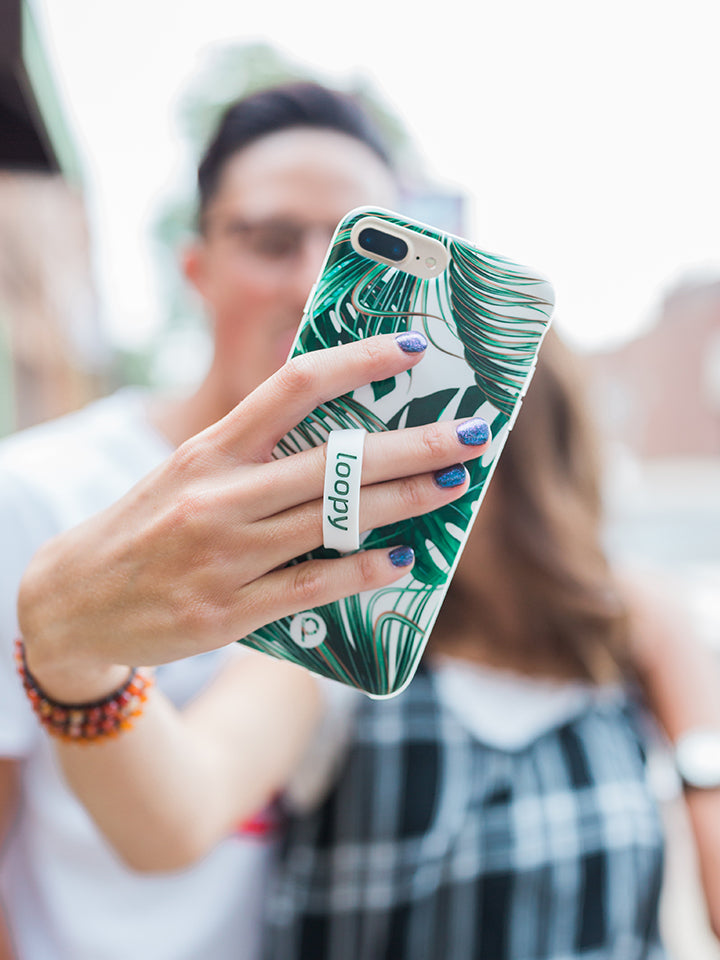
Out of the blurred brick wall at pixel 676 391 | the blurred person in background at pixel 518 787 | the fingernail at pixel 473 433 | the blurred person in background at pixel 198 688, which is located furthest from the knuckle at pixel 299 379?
the blurred brick wall at pixel 676 391

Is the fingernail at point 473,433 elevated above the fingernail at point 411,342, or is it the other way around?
the fingernail at point 411,342

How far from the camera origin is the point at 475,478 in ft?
1.63

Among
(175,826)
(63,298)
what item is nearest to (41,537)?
(175,826)

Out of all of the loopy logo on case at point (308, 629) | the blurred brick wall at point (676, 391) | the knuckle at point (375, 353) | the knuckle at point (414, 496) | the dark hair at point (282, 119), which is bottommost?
the blurred brick wall at point (676, 391)

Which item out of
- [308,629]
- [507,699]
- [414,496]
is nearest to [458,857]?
[507,699]

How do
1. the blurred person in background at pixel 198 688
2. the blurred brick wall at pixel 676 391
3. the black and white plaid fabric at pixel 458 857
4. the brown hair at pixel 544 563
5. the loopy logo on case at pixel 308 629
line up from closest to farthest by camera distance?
the loopy logo on case at pixel 308 629 → the blurred person in background at pixel 198 688 → the black and white plaid fabric at pixel 458 857 → the brown hair at pixel 544 563 → the blurred brick wall at pixel 676 391

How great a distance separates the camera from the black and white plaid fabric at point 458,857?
939 millimetres

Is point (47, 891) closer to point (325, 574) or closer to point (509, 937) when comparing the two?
point (509, 937)

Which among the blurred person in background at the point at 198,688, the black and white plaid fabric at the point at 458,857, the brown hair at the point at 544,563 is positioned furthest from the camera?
the brown hair at the point at 544,563

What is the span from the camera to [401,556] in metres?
0.49

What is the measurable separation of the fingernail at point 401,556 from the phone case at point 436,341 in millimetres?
19

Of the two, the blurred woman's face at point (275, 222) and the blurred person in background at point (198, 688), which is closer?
the blurred person in background at point (198, 688)

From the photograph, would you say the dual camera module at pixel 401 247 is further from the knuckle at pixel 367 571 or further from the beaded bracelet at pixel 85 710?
the beaded bracelet at pixel 85 710

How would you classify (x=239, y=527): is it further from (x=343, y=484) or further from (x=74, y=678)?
(x=74, y=678)
